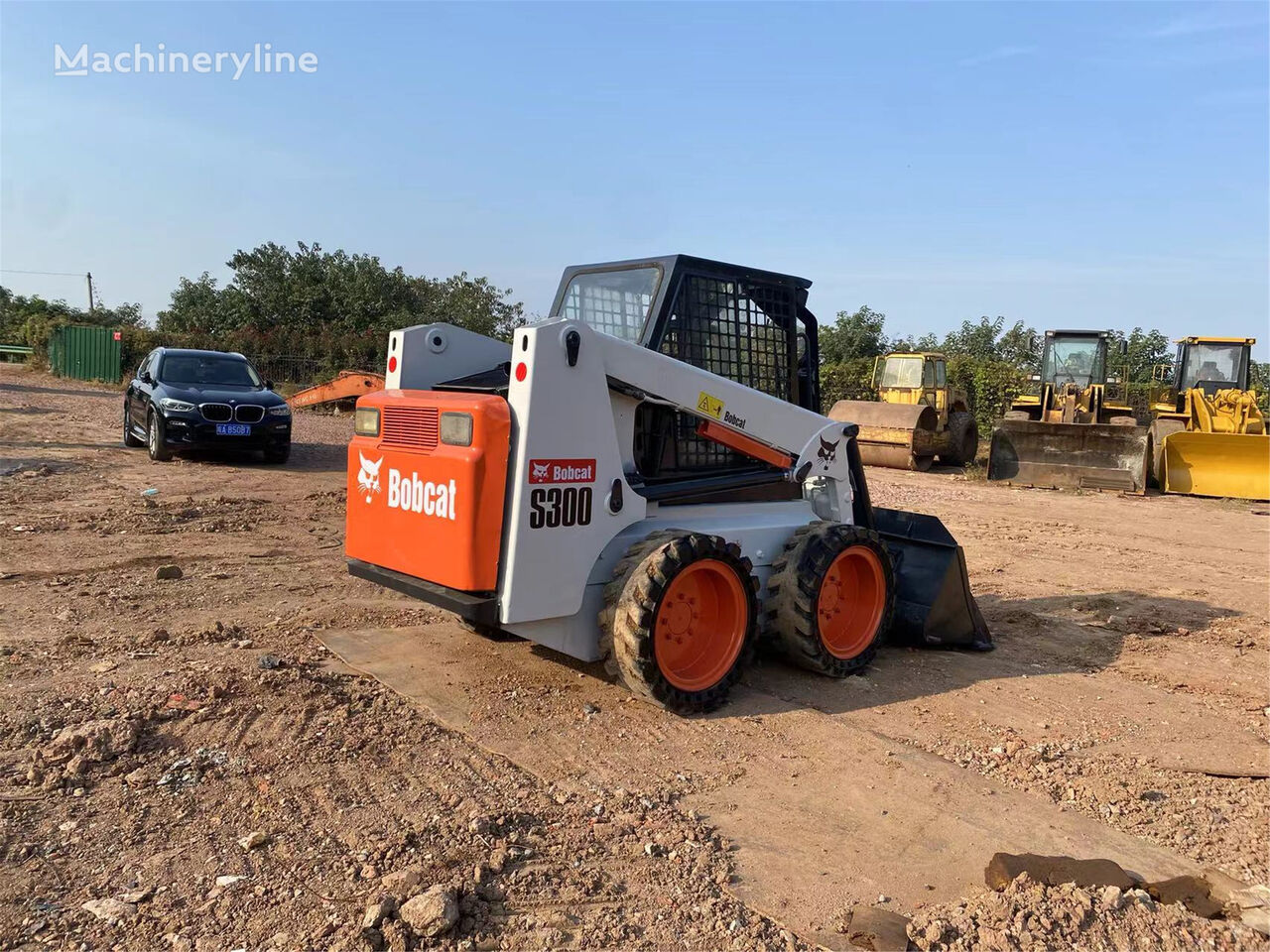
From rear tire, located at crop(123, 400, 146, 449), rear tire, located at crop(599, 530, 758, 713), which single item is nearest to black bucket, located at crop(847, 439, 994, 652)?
rear tire, located at crop(599, 530, 758, 713)

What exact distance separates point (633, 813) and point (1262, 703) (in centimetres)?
382

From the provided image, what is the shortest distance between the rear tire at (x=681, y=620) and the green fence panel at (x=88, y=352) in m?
29.2

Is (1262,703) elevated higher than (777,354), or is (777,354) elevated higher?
(777,354)

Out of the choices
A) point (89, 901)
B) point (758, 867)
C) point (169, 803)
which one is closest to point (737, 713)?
point (758, 867)

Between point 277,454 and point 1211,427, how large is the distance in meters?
15.9

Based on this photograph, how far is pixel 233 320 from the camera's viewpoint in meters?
36.4

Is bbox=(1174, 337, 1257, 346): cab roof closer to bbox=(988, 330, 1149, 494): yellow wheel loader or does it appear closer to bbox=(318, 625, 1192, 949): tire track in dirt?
bbox=(988, 330, 1149, 494): yellow wheel loader

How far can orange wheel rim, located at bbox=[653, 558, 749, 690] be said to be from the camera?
4.45 metres

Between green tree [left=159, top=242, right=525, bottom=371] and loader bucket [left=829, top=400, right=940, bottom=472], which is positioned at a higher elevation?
green tree [left=159, top=242, right=525, bottom=371]

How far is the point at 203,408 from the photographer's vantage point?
11.7 m

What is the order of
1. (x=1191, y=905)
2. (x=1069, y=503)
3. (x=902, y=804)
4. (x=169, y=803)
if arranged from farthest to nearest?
(x=1069, y=503) < (x=902, y=804) < (x=169, y=803) < (x=1191, y=905)

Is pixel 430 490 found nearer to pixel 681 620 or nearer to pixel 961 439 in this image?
pixel 681 620

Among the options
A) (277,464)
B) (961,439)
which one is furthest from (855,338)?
(277,464)

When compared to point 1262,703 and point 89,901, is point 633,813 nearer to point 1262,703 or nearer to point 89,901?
point 89,901
